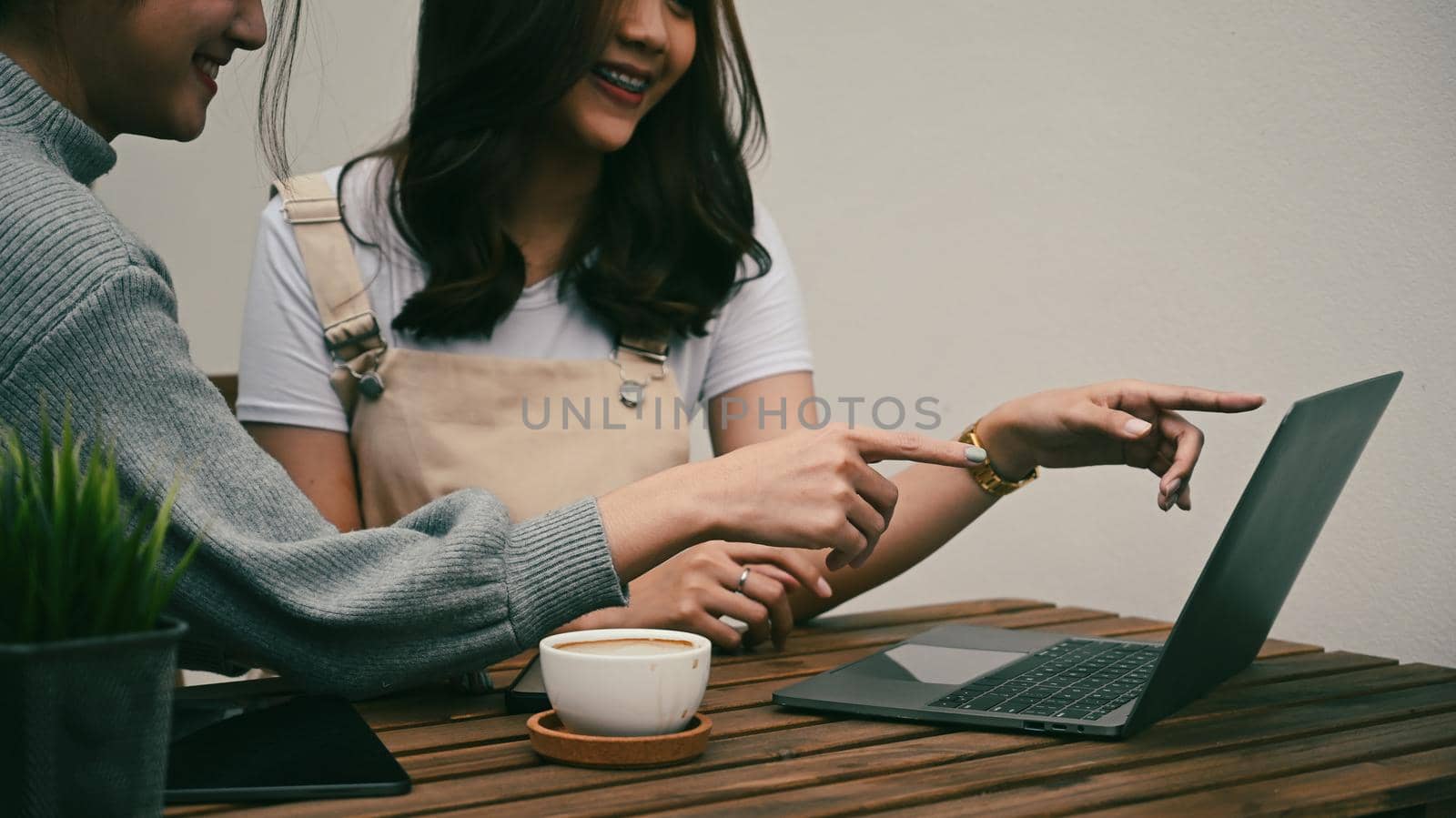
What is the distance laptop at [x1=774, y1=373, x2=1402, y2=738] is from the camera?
803 mm

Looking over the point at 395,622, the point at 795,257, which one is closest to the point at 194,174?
the point at 795,257

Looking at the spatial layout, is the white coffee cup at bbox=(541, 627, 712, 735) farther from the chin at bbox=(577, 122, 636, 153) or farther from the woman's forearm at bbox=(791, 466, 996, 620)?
the chin at bbox=(577, 122, 636, 153)

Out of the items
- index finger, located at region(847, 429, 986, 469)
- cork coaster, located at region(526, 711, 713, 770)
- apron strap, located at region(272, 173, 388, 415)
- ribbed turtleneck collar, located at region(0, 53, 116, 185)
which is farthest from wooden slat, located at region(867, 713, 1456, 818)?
apron strap, located at region(272, 173, 388, 415)

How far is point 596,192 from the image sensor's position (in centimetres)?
156

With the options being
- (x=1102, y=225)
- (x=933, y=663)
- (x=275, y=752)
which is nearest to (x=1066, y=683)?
(x=933, y=663)

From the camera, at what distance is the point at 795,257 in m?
2.30

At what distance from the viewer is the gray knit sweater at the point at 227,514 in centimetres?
80

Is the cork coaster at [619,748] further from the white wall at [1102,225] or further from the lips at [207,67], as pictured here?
the white wall at [1102,225]

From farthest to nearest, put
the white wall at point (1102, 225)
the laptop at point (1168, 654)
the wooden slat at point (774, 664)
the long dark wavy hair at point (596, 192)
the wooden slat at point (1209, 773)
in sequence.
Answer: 1. the white wall at point (1102, 225)
2. the long dark wavy hair at point (596, 192)
3. the wooden slat at point (774, 664)
4. the laptop at point (1168, 654)
5. the wooden slat at point (1209, 773)

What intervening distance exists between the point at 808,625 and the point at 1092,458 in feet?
1.06

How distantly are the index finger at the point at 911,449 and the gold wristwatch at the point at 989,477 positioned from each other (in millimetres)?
310

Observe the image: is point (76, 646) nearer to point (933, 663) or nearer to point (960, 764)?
point (960, 764)

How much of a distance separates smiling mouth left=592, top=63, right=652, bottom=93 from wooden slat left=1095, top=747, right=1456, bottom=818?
962mm

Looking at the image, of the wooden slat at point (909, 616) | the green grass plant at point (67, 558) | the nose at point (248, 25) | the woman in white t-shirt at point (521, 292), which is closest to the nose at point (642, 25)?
the woman in white t-shirt at point (521, 292)
